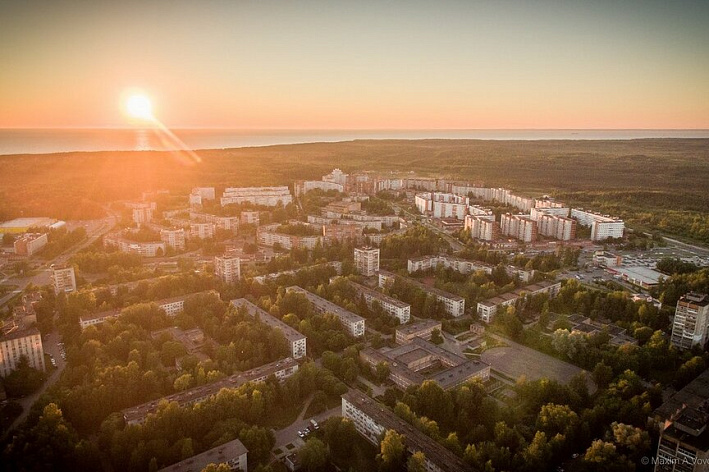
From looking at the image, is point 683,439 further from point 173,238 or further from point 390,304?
point 173,238

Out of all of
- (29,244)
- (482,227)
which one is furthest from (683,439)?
(29,244)

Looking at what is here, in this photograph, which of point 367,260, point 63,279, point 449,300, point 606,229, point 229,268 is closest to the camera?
point 449,300

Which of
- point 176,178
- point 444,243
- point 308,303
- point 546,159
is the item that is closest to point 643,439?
point 308,303

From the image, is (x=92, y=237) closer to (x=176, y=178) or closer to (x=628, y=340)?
(x=176, y=178)

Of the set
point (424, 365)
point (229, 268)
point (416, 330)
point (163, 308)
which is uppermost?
point (229, 268)

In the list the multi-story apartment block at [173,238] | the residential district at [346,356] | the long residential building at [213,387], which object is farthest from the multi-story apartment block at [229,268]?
the long residential building at [213,387]
